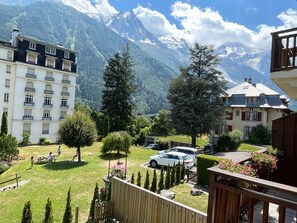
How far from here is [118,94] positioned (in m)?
43.5

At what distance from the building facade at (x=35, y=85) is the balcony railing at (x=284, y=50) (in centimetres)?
4347

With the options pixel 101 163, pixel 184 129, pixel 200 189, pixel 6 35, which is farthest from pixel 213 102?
pixel 6 35

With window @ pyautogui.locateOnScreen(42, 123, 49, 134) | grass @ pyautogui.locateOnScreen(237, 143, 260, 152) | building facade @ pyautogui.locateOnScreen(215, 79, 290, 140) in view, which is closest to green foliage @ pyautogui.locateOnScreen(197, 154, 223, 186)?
grass @ pyautogui.locateOnScreen(237, 143, 260, 152)

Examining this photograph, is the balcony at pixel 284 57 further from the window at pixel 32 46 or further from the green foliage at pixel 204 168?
the window at pixel 32 46

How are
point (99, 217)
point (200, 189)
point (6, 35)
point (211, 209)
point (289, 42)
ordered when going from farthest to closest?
point (6, 35)
point (200, 189)
point (99, 217)
point (289, 42)
point (211, 209)

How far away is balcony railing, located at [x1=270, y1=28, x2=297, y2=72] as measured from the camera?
6.53 m

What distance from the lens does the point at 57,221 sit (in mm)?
10773

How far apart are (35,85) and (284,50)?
44.9m

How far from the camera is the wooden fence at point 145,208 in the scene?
7.25m

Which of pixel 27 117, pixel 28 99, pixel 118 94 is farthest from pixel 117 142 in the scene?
pixel 28 99

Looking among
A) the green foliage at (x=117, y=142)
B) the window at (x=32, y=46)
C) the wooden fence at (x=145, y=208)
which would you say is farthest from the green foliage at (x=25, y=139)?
Answer: the wooden fence at (x=145, y=208)

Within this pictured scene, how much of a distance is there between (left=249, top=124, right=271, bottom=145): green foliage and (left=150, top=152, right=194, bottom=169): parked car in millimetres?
20854

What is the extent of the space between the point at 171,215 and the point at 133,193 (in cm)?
192

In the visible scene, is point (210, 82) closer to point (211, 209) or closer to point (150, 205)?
point (150, 205)
